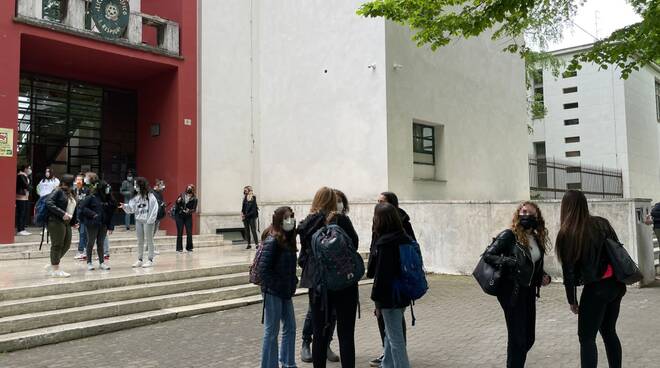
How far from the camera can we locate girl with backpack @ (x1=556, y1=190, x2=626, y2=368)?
4.04 m

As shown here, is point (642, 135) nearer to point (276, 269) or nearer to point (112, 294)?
point (112, 294)

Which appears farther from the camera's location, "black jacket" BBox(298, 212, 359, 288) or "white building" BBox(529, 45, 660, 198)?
"white building" BBox(529, 45, 660, 198)

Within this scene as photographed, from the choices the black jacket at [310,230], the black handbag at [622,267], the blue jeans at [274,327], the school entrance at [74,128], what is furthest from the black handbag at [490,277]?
the school entrance at [74,128]

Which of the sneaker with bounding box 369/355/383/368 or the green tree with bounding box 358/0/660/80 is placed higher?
the green tree with bounding box 358/0/660/80

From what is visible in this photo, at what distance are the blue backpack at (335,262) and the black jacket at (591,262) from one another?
168 cm

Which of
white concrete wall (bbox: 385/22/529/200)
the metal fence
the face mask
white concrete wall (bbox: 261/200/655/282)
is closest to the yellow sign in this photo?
white concrete wall (bbox: 261/200/655/282)

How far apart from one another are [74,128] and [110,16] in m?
3.82

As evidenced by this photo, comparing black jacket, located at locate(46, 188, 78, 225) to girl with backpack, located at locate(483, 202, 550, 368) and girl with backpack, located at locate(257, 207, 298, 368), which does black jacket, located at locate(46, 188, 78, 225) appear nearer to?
girl with backpack, located at locate(257, 207, 298, 368)

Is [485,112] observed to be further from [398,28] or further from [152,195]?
[152,195]

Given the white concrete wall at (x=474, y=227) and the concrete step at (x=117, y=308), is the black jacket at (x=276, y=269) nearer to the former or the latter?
the concrete step at (x=117, y=308)

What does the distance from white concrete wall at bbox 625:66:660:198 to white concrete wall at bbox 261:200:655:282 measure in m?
23.7

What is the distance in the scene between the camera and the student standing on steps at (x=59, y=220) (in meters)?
8.05

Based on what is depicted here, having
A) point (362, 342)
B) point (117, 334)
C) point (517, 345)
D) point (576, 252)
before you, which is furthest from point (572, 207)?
point (117, 334)

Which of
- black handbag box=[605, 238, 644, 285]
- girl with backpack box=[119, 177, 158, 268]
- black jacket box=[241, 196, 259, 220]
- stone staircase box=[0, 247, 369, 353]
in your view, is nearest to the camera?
black handbag box=[605, 238, 644, 285]
